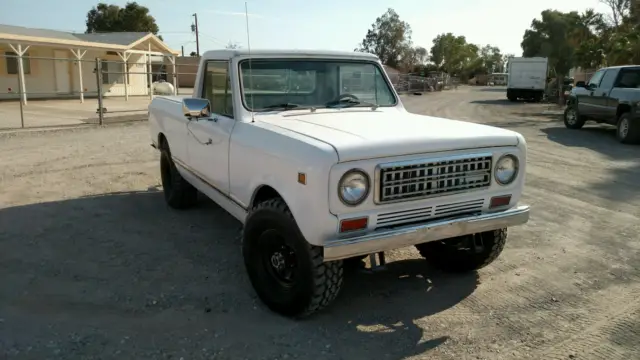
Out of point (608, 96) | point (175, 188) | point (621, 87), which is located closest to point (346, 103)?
point (175, 188)

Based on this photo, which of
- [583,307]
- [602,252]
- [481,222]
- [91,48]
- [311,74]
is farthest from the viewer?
[91,48]

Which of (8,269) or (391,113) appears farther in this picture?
(391,113)

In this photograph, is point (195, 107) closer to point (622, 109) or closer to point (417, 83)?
point (622, 109)

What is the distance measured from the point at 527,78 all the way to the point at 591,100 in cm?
2037

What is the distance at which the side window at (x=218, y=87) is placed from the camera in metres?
4.73

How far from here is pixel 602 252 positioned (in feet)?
17.0

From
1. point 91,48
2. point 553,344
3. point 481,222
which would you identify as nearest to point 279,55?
point 481,222

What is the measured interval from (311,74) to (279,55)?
1.09 ft

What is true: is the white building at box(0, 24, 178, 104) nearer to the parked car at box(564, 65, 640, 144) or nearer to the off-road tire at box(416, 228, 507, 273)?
the parked car at box(564, 65, 640, 144)

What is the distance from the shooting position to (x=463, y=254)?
4504 mm

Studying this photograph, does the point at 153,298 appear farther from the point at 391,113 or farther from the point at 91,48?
the point at 91,48

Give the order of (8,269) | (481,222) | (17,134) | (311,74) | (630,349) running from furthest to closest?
(17,134) < (311,74) < (8,269) < (481,222) < (630,349)

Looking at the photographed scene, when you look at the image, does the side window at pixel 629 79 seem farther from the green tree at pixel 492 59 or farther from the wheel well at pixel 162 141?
the green tree at pixel 492 59

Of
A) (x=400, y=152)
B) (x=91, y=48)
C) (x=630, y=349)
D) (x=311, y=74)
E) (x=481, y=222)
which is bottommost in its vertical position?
(x=630, y=349)
